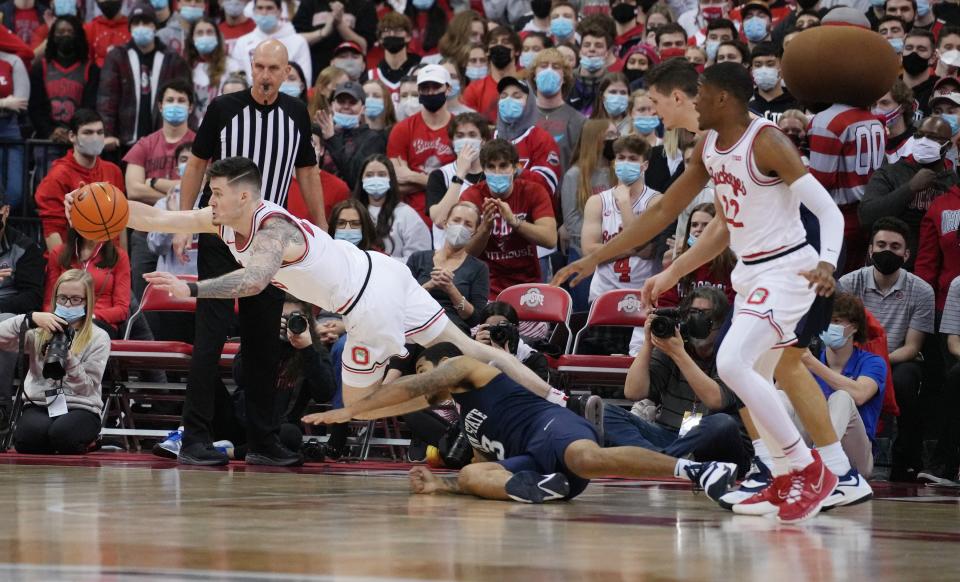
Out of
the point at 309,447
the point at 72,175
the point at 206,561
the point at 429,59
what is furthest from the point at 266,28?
the point at 206,561

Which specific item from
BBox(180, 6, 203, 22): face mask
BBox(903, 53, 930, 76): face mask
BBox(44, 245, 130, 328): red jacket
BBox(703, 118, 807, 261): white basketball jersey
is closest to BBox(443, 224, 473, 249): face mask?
BBox(44, 245, 130, 328): red jacket

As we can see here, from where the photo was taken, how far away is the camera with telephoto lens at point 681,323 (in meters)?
7.65

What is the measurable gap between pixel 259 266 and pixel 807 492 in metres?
2.82

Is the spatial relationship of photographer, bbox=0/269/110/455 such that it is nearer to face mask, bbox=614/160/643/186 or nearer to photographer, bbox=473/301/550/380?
photographer, bbox=473/301/550/380

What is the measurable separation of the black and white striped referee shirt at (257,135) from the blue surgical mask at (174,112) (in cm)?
370

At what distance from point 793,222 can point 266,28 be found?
948 cm

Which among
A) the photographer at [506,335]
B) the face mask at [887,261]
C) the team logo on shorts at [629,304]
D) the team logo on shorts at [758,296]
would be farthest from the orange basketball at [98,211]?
the face mask at [887,261]

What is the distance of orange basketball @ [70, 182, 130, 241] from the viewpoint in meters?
6.90

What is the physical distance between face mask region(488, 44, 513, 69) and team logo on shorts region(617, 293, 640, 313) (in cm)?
367

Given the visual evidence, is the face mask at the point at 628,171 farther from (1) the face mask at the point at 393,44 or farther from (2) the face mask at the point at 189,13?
(2) the face mask at the point at 189,13

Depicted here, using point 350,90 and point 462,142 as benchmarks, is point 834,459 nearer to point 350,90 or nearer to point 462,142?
point 462,142

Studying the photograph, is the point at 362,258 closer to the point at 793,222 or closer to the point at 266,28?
the point at 793,222

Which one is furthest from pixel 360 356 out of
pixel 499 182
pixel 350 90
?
pixel 350 90

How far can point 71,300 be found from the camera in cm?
960
